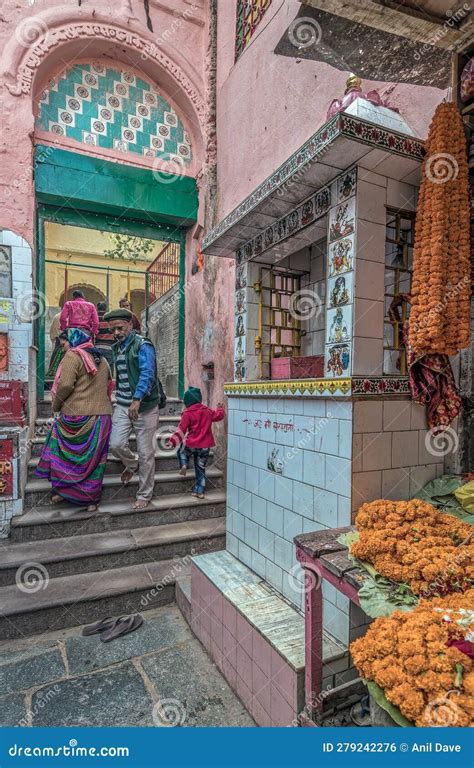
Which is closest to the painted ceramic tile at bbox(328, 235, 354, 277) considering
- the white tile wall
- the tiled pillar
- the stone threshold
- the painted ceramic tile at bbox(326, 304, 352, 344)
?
the tiled pillar

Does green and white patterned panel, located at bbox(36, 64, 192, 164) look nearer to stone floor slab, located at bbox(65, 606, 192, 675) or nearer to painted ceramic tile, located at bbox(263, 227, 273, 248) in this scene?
painted ceramic tile, located at bbox(263, 227, 273, 248)

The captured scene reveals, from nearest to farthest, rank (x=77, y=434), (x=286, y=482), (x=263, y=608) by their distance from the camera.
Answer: (x=263, y=608), (x=286, y=482), (x=77, y=434)

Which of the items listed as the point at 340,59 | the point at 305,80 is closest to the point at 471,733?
the point at 340,59

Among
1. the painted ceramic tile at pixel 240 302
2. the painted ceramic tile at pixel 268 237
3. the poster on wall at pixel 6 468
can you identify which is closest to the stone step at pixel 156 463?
→ the poster on wall at pixel 6 468

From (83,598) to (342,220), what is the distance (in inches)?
131

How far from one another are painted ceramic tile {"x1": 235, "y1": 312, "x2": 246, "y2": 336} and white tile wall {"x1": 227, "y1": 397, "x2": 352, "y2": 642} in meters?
0.56

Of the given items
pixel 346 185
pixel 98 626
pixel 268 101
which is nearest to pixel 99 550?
pixel 98 626

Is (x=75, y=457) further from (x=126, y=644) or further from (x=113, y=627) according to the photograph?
(x=126, y=644)

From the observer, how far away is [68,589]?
3.42m

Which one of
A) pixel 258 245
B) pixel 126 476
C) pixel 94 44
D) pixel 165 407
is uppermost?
pixel 94 44

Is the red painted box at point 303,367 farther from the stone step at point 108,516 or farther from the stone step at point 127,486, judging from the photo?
the stone step at point 127,486

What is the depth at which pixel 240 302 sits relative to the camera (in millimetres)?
3502

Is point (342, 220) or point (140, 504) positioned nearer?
point (342, 220)

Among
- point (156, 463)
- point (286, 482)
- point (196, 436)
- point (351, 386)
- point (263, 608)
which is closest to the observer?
point (351, 386)
